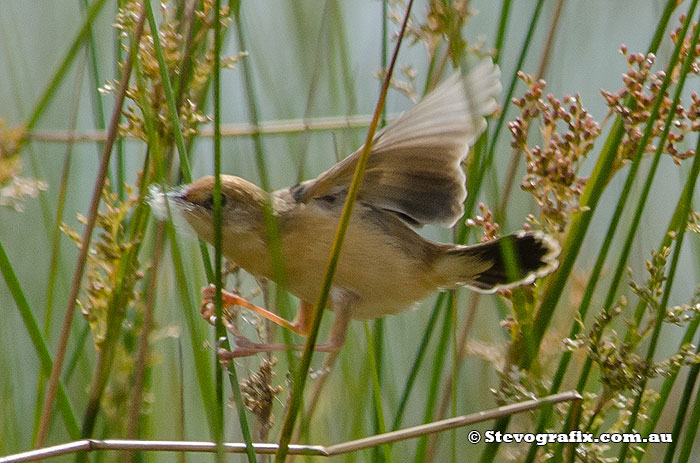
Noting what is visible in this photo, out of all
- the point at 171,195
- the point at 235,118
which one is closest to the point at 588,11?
the point at 235,118

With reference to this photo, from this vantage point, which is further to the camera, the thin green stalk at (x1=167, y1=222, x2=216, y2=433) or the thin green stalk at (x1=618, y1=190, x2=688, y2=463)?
the thin green stalk at (x1=618, y1=190, x2=688, y2=463)

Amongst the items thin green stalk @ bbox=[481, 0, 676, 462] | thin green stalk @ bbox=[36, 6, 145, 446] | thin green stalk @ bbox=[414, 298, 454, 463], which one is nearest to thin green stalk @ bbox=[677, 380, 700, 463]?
thin green stalk @ bbox=[481, 0, 676, 462]

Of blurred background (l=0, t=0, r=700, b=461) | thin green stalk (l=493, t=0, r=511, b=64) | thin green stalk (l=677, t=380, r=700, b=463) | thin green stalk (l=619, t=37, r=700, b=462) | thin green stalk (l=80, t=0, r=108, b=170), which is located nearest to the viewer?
thin green stalk (l=619, t=37, r=700, b=462)

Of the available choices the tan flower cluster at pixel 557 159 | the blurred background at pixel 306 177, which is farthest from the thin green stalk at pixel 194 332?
the tan flower cluster at pixel 557 159

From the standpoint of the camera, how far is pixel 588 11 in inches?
125

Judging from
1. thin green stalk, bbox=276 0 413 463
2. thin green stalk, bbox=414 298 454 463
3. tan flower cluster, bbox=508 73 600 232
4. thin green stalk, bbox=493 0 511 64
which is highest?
thin green stalk, bbox=493 0 511 64

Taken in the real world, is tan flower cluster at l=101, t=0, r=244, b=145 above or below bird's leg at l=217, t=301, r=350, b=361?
above

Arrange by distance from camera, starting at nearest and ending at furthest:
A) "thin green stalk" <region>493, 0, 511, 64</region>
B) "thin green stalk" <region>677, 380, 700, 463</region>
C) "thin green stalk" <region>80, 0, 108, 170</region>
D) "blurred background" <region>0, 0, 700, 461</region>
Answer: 1. "thin green stalk" <region>677, 380, 700, 463</region>
2. "thin green stalk" <region>493, 0, 511, 64</region>
3. "thin green stalk" <region>80, 0, 108, 170</region>
4. "blurred background" <region>0, 0, 700, 461</region>

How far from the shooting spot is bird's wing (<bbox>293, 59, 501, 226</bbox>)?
1377mm

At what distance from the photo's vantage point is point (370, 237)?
72.7 inches

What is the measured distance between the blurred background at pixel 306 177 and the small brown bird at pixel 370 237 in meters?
0.10

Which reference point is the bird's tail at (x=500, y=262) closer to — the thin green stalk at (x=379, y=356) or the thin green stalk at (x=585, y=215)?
the thin green stalk at (x=585, y=215)

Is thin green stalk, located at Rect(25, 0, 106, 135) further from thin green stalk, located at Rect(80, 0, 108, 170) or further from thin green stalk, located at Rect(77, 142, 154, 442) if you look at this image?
thin green stalk, located at Rect(77, 142, 154, 442)

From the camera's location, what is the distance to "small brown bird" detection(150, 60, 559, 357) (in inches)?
64.0
